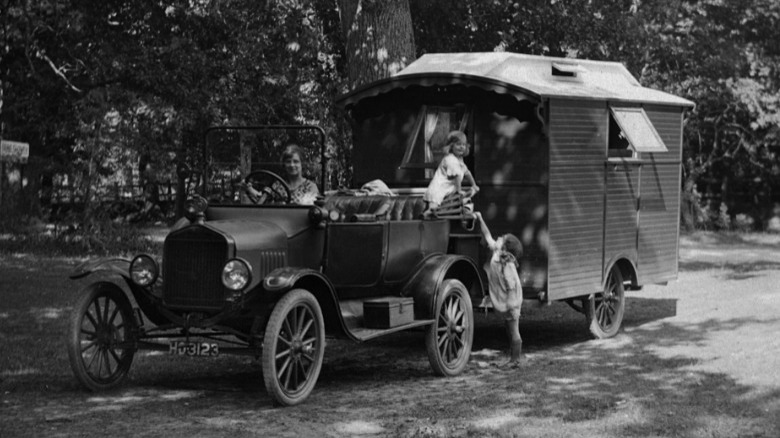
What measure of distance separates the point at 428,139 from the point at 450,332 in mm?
2929

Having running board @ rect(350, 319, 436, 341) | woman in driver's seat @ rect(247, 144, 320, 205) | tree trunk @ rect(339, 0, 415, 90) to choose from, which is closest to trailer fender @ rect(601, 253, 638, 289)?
running board @ rect(350, 319, 436, 341)

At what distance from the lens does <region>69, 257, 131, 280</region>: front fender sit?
1012 centimetres

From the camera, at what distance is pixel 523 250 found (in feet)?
41.8

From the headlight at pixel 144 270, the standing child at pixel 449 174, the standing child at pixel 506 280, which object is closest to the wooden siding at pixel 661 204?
the standing child at pixel 506 280

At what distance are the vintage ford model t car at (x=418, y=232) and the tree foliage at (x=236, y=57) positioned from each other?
7.26 meters

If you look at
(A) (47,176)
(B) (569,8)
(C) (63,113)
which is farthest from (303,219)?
(A) (47,176)

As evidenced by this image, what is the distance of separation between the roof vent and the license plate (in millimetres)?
5666

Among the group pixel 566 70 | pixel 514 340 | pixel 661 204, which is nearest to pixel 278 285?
pixel 514 340

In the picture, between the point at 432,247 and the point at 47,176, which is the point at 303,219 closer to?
the point at 432,247

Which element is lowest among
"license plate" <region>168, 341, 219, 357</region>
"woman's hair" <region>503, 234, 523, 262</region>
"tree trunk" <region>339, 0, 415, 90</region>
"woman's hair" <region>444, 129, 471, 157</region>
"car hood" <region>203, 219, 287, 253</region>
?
"license plate" <region>168, 341, 219, 357</region>

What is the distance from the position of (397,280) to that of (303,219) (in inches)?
49.4

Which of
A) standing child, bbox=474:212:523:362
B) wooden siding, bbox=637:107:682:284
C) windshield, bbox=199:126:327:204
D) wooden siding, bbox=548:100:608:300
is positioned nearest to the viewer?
windshield, bbox=199:126:327:204

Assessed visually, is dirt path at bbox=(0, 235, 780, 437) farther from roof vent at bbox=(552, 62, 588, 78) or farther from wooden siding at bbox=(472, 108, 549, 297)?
roof vent at bbox=(552, 62, 588, 78)

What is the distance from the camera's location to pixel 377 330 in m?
10.6
